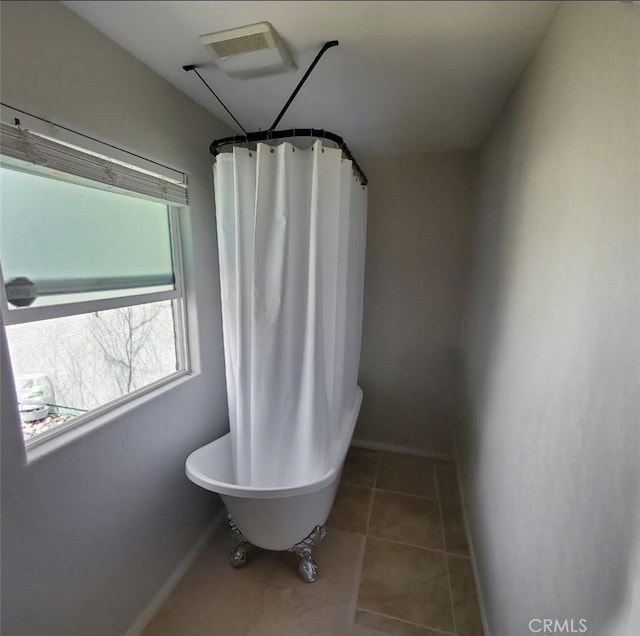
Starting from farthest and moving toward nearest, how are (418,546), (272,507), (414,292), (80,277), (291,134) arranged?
(414,292) < (418,546) < (272,507) < (291,134) < (80,277)

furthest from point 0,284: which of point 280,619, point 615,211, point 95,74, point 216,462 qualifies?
point 280,619

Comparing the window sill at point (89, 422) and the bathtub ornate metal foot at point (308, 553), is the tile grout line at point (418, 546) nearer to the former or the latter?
the bathtub ornate metal foot at point (308, 553)

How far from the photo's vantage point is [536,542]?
927 millimetres

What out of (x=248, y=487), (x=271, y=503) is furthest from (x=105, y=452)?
(x=271, y=503)

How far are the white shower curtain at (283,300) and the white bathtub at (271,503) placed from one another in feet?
0.41

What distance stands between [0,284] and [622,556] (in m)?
1.64

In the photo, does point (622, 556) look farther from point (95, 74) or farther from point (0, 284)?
point (95, 74)

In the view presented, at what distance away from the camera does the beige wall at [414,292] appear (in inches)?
91.1

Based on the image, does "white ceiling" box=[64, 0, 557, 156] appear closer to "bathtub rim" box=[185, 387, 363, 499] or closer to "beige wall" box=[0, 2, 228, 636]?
"beige wall" box=[0, 2, 228, 636]

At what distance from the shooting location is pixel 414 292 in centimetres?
245

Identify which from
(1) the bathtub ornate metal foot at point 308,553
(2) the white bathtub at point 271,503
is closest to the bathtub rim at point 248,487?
(2) the white bathtub at point 271,503

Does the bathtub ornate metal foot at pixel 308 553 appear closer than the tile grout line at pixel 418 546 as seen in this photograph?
Yes

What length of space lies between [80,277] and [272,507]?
4.00 feet

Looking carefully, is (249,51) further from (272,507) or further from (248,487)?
(272,507)
